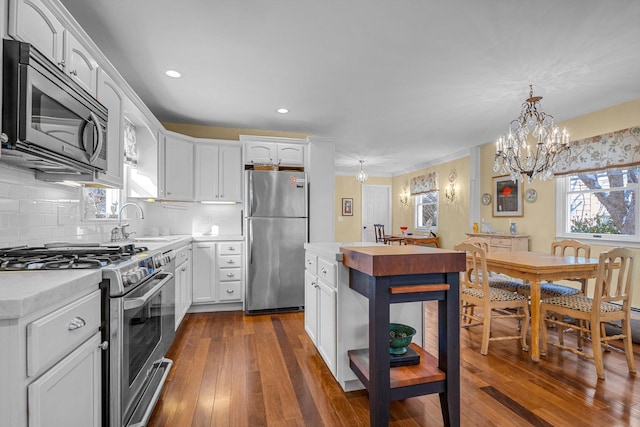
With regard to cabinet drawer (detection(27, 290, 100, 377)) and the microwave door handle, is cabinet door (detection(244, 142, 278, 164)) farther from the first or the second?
cabinet drawer (detection(27, 290, 100, 377))

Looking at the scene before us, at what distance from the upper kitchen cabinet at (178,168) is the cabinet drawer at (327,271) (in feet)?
7.35

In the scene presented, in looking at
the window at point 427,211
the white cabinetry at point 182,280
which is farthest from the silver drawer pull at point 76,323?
the window at point 427,211

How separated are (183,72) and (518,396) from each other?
367 centimetres

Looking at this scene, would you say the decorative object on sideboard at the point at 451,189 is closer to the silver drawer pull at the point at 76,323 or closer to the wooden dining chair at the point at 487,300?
the wooden dining chair at the point at 487,300

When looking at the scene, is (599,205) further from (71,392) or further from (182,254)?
(71,392)

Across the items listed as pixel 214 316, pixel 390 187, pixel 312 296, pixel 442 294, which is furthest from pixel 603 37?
pixel 390 187

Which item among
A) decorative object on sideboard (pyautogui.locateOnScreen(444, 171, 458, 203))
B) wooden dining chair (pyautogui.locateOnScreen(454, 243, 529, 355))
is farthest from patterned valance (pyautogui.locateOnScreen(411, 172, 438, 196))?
wooden dining chair (pyautogui.locateOnScreen(454, 243, 529, 355))

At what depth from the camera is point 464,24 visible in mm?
2307

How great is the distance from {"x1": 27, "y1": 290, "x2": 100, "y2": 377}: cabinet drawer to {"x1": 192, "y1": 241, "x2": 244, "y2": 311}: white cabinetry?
2.70m

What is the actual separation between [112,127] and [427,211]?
7.11 m

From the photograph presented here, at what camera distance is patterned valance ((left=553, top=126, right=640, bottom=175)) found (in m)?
3.72

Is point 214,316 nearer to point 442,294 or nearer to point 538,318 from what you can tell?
point 442,294

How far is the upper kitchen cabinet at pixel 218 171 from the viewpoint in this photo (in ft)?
13.8

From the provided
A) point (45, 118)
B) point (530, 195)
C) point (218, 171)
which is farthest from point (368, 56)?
point (530, 195)
